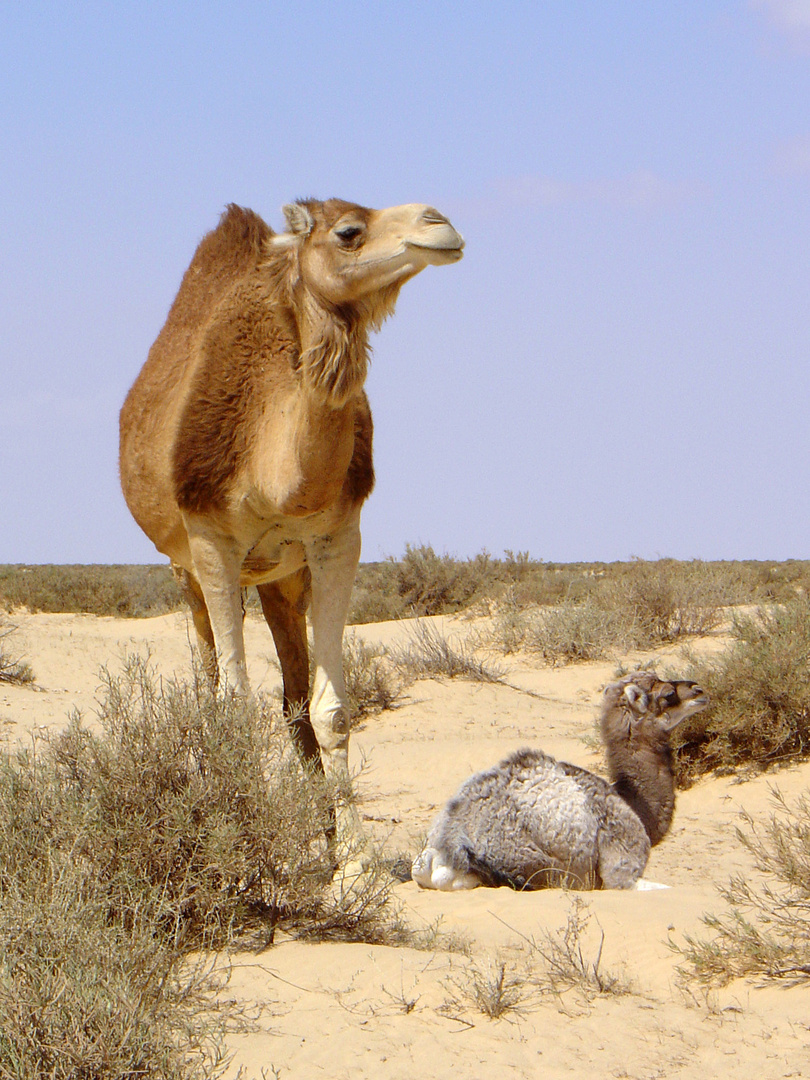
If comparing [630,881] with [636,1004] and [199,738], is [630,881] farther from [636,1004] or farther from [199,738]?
[199,738]

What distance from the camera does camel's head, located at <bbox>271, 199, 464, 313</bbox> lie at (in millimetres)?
5363

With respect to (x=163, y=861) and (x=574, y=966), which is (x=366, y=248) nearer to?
(x=163, y=861)

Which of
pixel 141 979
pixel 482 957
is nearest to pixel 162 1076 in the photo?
pixel 141 979

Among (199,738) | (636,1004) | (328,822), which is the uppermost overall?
(199,738)

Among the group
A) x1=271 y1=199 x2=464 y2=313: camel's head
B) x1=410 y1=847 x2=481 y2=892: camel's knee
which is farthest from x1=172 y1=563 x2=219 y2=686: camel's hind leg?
x1=271 y1=199 x2=464 y2=313: camel's head

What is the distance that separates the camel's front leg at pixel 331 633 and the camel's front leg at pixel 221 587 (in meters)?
0.40

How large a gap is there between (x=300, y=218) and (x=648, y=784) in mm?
3679

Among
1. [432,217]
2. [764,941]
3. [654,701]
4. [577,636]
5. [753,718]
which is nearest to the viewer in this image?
[764,941]

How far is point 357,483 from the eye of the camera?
6.47 metres

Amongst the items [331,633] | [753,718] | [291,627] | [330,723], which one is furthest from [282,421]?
[753,718]

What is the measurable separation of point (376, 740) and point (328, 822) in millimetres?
6264

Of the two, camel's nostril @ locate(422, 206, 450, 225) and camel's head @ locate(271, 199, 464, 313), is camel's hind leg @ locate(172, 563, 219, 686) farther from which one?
camel's nostril @ locate(422, 206, 450, 225)

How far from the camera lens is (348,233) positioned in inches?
225

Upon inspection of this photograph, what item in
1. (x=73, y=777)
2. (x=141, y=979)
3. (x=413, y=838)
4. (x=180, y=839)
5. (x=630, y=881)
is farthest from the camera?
(x=413, y=838)
